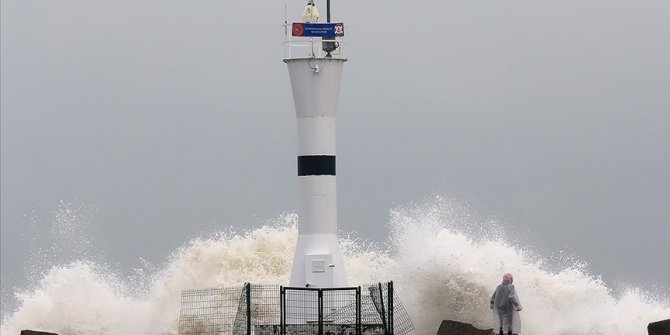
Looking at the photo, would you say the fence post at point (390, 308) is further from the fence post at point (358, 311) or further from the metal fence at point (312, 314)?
the fence post at point (358, 311)

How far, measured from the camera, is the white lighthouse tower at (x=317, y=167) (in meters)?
30.9

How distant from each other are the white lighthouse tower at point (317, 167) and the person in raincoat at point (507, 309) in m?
4.08

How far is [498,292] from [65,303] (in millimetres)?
16647

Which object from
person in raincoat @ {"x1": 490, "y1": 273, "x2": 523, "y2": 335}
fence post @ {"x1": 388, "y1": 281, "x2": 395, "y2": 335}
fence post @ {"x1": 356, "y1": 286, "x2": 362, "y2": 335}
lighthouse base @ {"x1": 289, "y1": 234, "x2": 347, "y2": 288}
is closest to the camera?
person in raincoat @ {"x1": 490, "y1": 273, "x2": 523, "y2": 335}

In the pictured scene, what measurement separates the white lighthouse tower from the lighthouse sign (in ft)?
0.11

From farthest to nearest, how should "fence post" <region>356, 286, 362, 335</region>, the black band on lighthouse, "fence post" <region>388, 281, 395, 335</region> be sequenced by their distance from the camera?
the black band on lighthouse
"fence post" <region>356, 286, 362, 335</region>
"fence post" <region>388, 281, 395, 335</region>

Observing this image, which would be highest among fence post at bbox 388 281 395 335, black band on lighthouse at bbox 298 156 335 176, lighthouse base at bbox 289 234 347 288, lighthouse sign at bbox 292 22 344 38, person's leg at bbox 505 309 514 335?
lighthouse sign at bbox 292 22 344 38

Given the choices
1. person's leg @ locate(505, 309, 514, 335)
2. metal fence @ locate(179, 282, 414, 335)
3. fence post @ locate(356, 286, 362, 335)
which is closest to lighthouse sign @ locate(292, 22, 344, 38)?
metal fence @ locate(179, 282, 414, 335)

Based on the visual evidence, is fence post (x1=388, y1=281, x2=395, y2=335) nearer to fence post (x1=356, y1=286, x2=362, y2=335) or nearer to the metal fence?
the metal fence

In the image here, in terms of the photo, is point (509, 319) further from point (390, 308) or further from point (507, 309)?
point (390, 308)

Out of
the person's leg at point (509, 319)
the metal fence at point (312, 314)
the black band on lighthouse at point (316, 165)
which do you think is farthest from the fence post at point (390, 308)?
the black band on lighthouse at point (316, 165)

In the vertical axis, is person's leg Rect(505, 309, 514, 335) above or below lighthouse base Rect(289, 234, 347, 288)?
below

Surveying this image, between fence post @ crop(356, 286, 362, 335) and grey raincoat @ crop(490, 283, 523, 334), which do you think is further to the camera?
fence post @ crop(356, 286, 362, 335)

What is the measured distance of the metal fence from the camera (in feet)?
95.0
